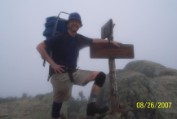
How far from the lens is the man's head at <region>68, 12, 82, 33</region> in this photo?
655 centimetres

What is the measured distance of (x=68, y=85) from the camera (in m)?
6.59

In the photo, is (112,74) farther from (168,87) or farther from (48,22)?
(168,87)

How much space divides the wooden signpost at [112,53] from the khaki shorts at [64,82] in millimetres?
1109

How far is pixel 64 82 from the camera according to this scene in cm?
650

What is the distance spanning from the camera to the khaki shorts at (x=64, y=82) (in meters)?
6.51

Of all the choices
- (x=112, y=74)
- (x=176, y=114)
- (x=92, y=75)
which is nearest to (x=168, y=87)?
(x=176, y=114)

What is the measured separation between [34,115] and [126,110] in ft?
13.2

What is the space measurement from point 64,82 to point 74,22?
5.47 ft

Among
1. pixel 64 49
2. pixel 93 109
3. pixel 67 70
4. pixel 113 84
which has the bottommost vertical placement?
pixel 93 109

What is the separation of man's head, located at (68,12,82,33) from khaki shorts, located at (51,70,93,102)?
1242 mm
